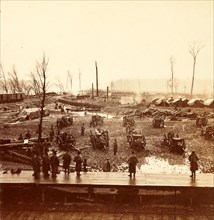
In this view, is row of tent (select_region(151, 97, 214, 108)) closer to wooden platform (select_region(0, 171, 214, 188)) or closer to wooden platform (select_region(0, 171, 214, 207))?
wooden platform (select_region(0, 171, 214, 188))

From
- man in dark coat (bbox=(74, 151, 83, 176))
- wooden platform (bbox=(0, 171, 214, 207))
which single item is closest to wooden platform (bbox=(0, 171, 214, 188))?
wooden platform (bbox=(0, 171, 214, 207))

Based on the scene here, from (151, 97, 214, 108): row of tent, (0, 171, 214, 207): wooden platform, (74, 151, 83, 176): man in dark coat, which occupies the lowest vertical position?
(0, 171, 214, 207): wooden platform

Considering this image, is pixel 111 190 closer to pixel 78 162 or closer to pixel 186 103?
pixel 78 162

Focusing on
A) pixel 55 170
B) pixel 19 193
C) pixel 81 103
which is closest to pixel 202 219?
pixel 55 170

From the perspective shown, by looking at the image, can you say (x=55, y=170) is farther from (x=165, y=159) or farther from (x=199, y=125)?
(x=199, y=125)

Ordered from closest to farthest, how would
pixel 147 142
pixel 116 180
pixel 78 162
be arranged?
pixel 116 180, pixel 78 162, pixel 147 142

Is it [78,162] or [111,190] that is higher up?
[78,162]

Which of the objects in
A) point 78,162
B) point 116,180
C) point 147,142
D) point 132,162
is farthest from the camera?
point 147,142

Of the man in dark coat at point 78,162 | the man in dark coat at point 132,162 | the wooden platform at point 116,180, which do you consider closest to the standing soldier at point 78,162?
the man in dark coat at point 78,162

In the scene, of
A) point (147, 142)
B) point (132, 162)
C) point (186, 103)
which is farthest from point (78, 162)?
point (186, 103)
